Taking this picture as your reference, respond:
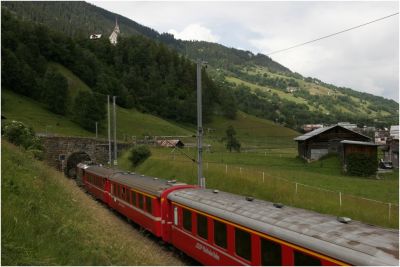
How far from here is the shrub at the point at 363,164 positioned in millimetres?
40875

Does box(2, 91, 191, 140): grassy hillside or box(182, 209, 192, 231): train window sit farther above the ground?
box(2, 91, 191, 140): grassy hillside

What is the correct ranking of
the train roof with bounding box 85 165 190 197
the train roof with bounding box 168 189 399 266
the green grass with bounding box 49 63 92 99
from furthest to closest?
the green grass with bounding box 49 63 92 99 < the train roof with bounding box 85 165 190 197 < the train roof with bounding box 168 189 399 266

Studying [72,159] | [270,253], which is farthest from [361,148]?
[72,159]

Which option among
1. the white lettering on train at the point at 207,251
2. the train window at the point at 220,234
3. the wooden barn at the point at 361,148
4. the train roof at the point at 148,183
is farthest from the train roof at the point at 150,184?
the wooden barn at the point at 361,148

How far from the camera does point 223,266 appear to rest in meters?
13.1

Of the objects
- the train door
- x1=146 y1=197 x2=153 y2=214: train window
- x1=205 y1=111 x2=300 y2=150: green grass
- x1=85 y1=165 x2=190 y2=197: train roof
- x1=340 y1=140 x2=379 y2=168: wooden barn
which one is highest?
x1=205 y1=111 x2=300 y2=150: green grass

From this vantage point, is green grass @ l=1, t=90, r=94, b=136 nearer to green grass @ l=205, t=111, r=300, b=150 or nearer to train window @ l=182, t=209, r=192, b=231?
green grass @ l=205, t=111, r=300, b=150

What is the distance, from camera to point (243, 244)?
1201cm

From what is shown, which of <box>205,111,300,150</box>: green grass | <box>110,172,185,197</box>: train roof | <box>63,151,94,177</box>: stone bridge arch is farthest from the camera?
<box>205,111,300,150</box>: green grass

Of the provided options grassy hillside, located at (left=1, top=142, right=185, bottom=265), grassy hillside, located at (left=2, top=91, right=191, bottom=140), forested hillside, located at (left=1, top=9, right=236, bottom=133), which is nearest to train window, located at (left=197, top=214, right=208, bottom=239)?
grassy hillside, located at (left=1, top=142, right=185, bottom=265)

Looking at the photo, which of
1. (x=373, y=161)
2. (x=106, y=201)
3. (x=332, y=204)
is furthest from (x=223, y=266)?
(x=373, y=161)

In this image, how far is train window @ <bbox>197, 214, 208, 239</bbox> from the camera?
47.8 feet

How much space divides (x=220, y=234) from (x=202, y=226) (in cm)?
148

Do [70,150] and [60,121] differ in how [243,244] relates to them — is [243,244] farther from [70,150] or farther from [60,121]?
[60,121]
